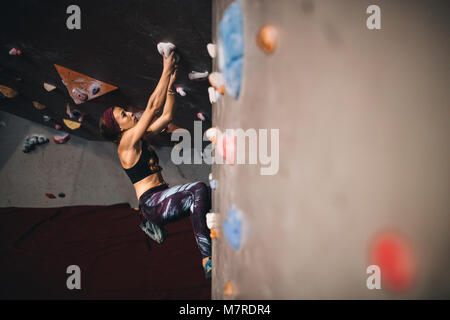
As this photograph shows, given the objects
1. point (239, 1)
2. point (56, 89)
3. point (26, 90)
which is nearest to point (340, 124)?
point (239, 1)

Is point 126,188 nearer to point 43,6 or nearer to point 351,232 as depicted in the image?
point 43,6

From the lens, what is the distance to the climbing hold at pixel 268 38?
1.71 ft

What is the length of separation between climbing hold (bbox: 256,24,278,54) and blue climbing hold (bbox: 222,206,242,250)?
14.7 inches

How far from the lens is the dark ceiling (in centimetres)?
149

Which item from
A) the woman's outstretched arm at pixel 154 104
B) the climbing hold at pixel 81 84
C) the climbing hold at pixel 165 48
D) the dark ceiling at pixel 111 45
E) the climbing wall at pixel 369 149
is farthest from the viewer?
the climbing hold at pixel 81 84

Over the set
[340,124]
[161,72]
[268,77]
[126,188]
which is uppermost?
[161,72]

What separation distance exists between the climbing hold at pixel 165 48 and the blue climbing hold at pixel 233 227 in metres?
1.20

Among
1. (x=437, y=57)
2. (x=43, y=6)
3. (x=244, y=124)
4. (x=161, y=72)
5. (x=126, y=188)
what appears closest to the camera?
(x=437, y=57)

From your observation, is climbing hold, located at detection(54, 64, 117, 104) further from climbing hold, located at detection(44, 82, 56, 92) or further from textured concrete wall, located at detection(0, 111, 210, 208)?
textured concrete wall, located at detection(0, 111, 210, 208)

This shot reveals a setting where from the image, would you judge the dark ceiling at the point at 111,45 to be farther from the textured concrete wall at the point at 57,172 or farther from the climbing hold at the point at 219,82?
the textured concrete wall at the point at 57,172

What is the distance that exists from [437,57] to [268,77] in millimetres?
258

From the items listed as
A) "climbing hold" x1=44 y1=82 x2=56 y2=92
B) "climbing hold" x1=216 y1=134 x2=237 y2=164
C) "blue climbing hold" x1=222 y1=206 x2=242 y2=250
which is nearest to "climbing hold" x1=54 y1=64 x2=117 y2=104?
"climbing hold" x1=44 y1=82 x2=56 y2=92

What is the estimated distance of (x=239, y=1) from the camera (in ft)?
2.22

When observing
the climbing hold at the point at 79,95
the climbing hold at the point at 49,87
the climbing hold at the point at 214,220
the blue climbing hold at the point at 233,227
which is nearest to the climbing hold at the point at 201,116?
the climbing hold at the point at 79,95
